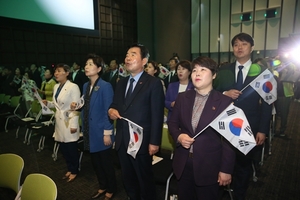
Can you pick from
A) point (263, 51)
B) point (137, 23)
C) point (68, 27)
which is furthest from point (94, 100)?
point (263, 51)

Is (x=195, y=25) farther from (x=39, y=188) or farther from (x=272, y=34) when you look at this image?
(x=39, y=188)

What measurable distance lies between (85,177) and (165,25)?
477 inches

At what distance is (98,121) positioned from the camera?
247cm

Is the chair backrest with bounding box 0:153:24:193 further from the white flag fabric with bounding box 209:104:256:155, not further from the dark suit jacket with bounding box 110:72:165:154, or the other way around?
the white flag fabric with bounding box 209:104:256:155

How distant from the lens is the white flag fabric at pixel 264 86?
6.73 feet

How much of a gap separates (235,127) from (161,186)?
6.08 feet

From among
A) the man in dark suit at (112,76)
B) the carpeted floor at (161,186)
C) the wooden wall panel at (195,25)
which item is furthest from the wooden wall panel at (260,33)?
the man in dark suit at (112,76)

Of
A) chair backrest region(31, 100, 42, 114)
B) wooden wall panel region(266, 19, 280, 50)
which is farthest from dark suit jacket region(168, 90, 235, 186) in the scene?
wooden wall panel region(266, 19, 280, 50)

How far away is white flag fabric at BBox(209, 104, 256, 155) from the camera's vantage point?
1.42m

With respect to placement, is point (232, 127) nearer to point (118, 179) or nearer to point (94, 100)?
point (94, 100)

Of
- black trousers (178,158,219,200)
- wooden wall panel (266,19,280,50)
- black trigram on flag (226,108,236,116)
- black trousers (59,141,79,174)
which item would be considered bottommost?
black trousers (59,141,79,174)

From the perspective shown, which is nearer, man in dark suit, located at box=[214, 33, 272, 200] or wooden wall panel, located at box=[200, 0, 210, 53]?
man in dark suit, located at box=[214, 33, 272, 200]

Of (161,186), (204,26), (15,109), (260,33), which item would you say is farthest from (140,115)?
(204,26)

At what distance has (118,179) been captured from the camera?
3.12m
